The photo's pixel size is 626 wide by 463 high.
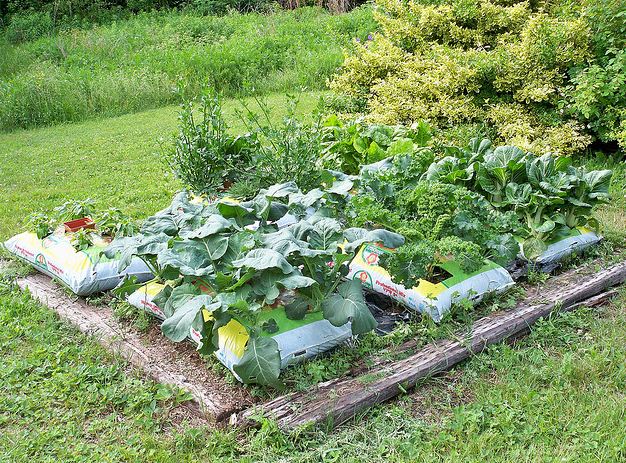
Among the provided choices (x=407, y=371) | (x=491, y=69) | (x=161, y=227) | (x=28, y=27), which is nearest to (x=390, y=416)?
(x=407, y=371)

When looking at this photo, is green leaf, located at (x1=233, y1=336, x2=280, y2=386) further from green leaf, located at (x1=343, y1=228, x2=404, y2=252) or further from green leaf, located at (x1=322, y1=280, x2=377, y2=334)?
green leaf, located at (x1=343, y1=228, x2=404, y2=252)

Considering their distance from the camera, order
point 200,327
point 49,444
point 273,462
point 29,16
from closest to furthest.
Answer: point 273,462, point 49,444, point 200,327, point 29,16

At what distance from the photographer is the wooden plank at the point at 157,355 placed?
2.88 meters

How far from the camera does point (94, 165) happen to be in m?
7.35

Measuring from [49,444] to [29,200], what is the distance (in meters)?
3.94

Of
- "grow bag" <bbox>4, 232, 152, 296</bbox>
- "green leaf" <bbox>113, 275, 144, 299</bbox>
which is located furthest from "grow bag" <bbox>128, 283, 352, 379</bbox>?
"grow bag" <bbox>4, 232, 152, 296</bbox>

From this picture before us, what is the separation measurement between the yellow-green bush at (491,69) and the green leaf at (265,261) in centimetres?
342

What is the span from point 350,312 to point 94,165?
5.22 m

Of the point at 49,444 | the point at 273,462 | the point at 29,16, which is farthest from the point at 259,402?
the point at 29,16

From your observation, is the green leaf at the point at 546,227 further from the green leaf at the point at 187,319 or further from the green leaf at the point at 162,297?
the green leaf at the point at 162,297

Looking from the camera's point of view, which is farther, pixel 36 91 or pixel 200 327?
pixel 36 91

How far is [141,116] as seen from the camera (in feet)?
32.0

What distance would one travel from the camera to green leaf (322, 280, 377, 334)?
3.01m

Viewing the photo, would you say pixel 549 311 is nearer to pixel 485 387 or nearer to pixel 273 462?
pixel 485 387
